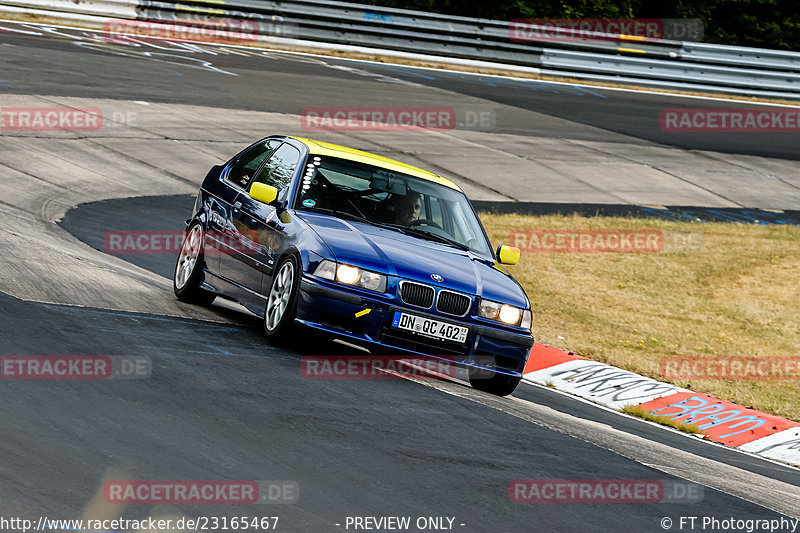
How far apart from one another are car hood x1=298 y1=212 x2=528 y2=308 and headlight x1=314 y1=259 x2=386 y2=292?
45 millimetres

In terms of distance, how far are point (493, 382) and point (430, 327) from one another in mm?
866

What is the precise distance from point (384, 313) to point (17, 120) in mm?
12207

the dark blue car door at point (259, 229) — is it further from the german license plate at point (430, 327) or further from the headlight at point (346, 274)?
the german license plate at point (430, 327)

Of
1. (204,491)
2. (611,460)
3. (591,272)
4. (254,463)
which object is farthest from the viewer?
(591,272)

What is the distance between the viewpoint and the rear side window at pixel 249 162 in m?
10.2

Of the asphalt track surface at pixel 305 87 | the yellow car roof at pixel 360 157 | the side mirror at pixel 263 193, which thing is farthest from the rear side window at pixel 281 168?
the asphalt track surface at pixel 305 87

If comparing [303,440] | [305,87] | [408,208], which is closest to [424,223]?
[408,208]

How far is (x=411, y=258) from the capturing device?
8.44 metres

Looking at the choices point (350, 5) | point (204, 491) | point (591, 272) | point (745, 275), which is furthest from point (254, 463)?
point (350, 5)

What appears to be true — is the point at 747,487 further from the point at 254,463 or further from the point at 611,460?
the point at 254,463

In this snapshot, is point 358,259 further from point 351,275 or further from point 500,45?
point 500,45

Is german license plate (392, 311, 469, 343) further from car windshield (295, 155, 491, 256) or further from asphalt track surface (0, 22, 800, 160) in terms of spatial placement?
asphalt track surface (0, 22, 800, 160)

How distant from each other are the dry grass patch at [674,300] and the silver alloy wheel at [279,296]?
418cm

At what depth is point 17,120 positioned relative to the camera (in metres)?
18.5
